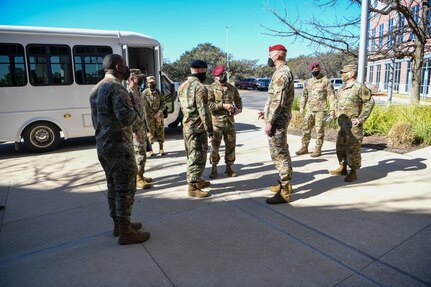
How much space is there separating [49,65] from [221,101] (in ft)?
16.2

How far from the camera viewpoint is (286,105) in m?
3.89

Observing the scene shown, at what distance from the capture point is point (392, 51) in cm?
980

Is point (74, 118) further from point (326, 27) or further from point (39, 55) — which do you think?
point (326, 27)

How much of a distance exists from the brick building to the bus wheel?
8556mm

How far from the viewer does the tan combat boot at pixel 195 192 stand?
4.32 metres

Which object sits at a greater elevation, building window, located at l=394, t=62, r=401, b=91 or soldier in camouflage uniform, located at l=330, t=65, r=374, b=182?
building window, located at l=394, t=62, r=401, b=91

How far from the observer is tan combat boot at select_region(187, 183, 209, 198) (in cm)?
432

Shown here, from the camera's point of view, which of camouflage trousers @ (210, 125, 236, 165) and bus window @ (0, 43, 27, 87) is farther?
bus window @ (0, 43, 27, 87)

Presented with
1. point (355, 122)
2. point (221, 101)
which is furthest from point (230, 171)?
point (355, 122)

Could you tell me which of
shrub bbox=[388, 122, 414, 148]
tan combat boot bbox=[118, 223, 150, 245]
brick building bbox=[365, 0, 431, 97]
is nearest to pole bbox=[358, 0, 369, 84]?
shrub bbox=[388, 122, 414, 148]

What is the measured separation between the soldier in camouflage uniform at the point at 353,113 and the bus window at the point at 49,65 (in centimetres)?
646

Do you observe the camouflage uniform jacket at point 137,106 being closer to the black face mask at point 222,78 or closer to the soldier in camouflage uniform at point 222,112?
the soldier in camouflage uniform at point 222,112

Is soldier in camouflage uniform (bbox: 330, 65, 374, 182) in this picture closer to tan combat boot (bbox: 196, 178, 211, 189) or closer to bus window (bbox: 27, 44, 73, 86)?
tan combat boot (bbox: 196, 178, 211, 189)

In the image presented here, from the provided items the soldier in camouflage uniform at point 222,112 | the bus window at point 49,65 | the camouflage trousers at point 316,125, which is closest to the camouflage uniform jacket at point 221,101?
the soldier in camouflage uniform at point 222,112
